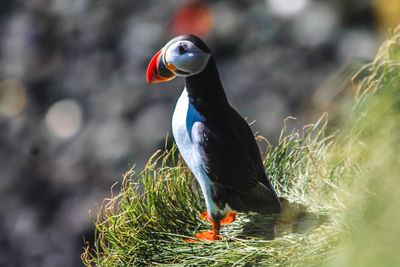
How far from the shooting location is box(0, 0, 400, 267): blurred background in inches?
148

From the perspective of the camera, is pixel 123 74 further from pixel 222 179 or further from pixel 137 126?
pixel 222 179

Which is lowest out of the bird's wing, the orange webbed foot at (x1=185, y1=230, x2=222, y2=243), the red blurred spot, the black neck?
the orange webbed foot at (x1=185, y1=230, x2=222, y2=243)

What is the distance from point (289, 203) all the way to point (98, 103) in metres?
2.06

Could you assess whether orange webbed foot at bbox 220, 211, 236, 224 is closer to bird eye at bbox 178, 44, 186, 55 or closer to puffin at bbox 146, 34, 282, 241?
puffin at bbox 146, 34, 282, 241

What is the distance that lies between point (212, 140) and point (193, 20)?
6.80 ft

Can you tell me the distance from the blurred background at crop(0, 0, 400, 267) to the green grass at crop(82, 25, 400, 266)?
135cm

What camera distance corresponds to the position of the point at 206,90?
2.03 m

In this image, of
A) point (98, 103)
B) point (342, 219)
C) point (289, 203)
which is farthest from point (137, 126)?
point (342, 219)

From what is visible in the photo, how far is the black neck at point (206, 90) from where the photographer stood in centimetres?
202

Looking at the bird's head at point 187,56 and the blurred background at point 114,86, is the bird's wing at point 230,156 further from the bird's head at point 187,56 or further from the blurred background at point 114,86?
the blurred background at point 114,86

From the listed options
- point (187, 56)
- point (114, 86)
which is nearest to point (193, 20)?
point (114, 86)

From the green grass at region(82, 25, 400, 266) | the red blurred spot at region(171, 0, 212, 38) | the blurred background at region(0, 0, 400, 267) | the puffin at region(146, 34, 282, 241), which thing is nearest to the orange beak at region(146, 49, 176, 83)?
the puffin at region(146, 34, 282, 241)

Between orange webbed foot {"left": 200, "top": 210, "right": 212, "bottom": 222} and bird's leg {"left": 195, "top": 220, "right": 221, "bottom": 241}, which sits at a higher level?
orange webbed foot {"left": 200, "top": 210, "right": 212, "bottom": 222}

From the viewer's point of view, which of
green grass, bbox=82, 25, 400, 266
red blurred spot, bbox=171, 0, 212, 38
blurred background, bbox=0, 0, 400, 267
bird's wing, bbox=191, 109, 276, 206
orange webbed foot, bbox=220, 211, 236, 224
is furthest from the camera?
red blurred spot, bbox=171, 0, 212, 38
